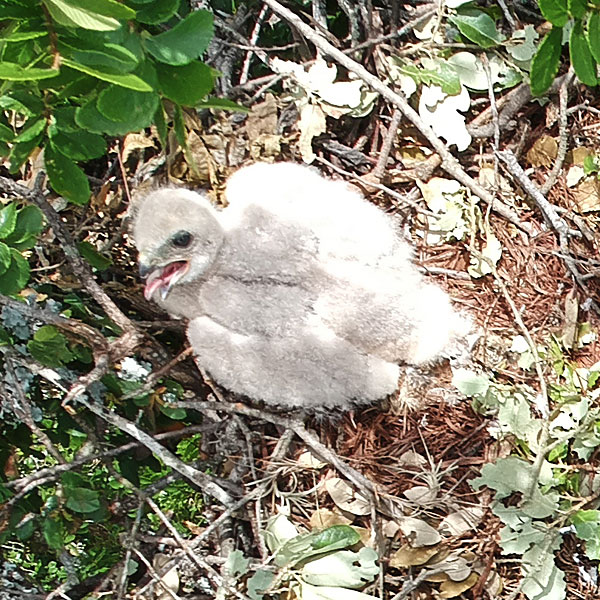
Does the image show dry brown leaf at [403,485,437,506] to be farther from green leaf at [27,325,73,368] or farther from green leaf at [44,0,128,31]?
green leaf at [44,0,128,31]

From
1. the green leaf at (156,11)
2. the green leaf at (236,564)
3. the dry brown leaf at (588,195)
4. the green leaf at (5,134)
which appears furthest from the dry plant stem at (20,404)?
the dry brown leaf at (588,195)

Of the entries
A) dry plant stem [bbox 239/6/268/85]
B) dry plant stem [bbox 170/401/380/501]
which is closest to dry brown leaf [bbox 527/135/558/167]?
dry plant stem [bbox 239/6/268/85]

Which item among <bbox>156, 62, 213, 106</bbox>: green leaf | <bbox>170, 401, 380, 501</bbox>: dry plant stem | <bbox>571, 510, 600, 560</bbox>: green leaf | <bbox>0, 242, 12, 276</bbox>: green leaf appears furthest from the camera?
<bbox>170, 401, 380, 501</bbox>: dry plant stem

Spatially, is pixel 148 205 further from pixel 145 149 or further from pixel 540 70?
pixel 540 70

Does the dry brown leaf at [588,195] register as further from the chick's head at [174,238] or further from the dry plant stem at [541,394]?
the chick's head at [174,238]

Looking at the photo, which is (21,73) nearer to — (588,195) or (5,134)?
(5,134)

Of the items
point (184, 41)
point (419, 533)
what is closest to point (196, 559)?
point (419, 533)
